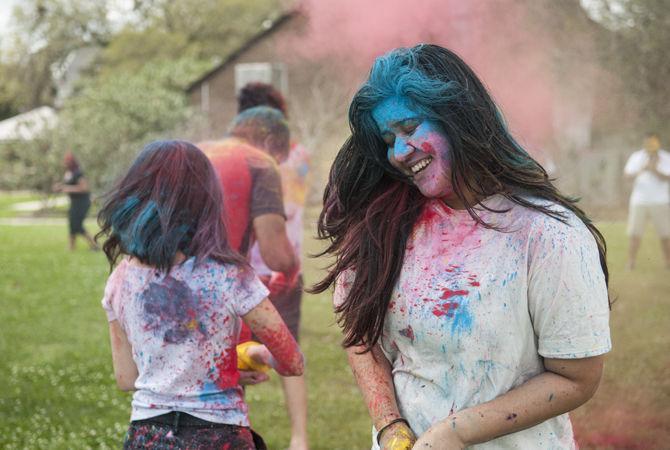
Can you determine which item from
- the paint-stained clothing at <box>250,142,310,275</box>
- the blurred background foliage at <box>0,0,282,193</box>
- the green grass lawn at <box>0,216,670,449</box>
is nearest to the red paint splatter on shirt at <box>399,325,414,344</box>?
the green grass lawn at <box>0,216,670,449</box>

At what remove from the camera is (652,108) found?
14.1m

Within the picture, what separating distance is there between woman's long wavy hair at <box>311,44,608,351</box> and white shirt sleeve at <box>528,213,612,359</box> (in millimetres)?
67

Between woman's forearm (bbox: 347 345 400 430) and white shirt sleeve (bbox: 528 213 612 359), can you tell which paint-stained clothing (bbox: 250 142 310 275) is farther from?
white shirt sleeve (bbox: 528 213 612 359)

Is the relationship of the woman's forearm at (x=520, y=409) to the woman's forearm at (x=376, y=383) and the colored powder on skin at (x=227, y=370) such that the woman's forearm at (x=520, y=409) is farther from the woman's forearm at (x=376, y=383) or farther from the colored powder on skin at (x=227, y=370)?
the colored powder on skin at (x=227, y=370)

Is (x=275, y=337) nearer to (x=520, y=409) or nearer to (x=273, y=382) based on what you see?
(x=520, y=409)

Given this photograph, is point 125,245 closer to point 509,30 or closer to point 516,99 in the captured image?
point 509,30

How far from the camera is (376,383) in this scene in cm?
213

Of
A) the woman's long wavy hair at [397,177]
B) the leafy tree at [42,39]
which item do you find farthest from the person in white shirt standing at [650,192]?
the leafy tree at [42,39]

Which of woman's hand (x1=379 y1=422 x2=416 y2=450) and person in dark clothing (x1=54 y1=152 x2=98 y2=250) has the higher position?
woman's hand (x1=379 y1=422 x2=416 y2=450)

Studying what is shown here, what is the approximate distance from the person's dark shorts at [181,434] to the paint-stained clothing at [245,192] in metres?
1.34

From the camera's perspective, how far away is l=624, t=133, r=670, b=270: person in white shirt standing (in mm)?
10633

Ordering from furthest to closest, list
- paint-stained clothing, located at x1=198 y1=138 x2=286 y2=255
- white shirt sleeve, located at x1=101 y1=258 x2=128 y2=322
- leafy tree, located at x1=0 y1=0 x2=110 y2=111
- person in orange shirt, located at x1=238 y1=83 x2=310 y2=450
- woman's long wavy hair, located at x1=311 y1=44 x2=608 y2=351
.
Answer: leafy tree, located at x1=0 y1=0 x2=110 y2=111
person in orange shirt, located at x1=238 y1=83 x2=310 y2=450
paint-stained clothing, located at x1=198 y1=138 x2=286 y2=255
white shirt sleeve, located at x1=101 y1=258 x2=128 y2=322
woman's long wavy hair, located at x1=311 y1=44 x2=608 y2=351

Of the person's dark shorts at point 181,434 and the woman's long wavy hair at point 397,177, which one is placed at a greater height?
the woman's long wavy hair at point 397,177

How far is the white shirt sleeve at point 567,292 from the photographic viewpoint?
6.06 ft
